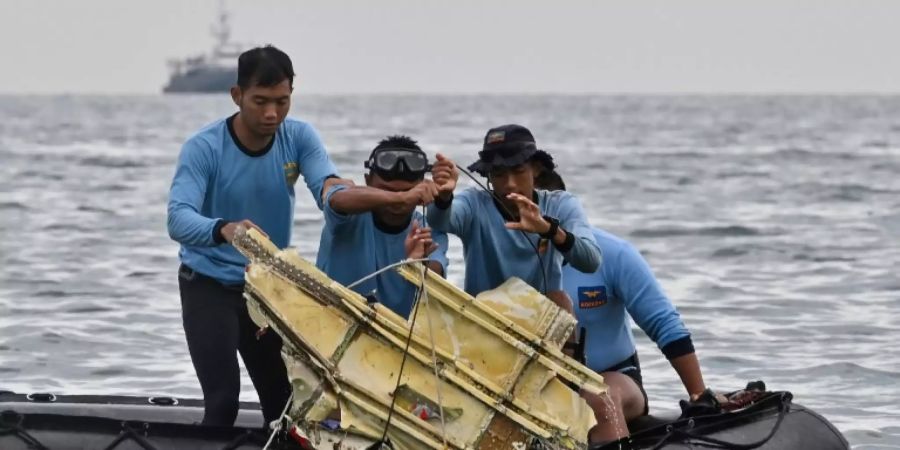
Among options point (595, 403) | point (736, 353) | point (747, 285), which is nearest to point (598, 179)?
point (747, 285)

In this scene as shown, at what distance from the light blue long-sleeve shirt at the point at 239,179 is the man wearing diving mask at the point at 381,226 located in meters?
0.19

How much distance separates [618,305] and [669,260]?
43.7ft

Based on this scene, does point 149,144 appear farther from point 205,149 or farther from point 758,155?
point 205,149

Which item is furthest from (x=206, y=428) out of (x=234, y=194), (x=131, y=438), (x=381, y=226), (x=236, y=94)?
(x=236, y=94)

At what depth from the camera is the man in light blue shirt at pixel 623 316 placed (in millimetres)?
8219

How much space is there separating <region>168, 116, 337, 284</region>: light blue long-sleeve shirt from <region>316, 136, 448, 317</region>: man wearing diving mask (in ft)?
0.64

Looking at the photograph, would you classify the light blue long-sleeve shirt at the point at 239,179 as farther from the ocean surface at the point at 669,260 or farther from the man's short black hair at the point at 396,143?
the ocean surface at the point at 669,260

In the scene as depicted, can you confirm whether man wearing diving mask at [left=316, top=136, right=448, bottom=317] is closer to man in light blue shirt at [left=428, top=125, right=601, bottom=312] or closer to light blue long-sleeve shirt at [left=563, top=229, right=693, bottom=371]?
man in light blue shirt at [left=428, top=125, right=601, bottom=312]

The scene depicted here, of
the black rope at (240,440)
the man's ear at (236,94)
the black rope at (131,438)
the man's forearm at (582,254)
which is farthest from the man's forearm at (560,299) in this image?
the black rope at (131,438)

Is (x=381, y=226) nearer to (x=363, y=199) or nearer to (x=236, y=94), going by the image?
(x=363, y=199)

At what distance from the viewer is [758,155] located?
155ft

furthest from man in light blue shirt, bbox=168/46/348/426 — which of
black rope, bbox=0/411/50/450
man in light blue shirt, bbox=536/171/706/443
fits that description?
man in light blue shirt, bbox=536/171/706/443

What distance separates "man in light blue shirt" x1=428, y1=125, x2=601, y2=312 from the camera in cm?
740

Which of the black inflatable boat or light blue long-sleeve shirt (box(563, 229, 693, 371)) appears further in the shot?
light blue long-sleeve shirt (box(563, 229, 693, 371))
